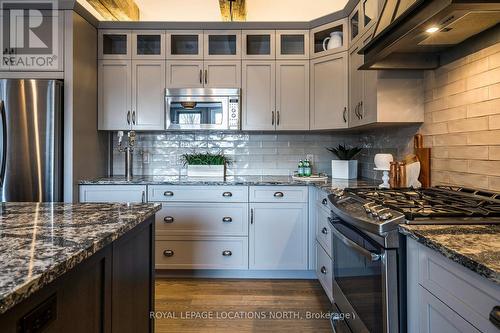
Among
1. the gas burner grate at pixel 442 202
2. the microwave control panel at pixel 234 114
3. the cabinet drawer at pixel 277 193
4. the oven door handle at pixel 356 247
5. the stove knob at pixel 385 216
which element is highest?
the microwave control panel at pixel 234 114

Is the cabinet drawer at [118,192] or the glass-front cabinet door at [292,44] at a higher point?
the glass-front cabinet door at [292,44]

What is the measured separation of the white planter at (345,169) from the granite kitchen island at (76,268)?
2.02 meters

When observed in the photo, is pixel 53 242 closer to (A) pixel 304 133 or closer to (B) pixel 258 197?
(B) pixel 258 197

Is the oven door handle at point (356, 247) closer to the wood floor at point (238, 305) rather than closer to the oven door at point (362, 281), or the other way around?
the oven door at point (362, 281)

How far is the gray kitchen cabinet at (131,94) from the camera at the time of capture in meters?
3.04

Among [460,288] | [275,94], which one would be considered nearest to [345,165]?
[275,94]

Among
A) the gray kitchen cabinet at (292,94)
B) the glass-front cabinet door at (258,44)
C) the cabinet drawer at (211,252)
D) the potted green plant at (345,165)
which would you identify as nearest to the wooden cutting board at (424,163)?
the potted green plant at (345,165)

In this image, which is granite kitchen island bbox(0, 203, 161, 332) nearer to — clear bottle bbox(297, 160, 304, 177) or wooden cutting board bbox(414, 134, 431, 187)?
wooden cutting board bbox(414, 134, 431, 187)

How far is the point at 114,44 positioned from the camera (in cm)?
309

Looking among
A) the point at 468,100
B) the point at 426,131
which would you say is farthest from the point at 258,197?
the point at 468,100

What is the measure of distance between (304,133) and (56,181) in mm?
2367

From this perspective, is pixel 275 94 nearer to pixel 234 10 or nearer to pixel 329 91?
pixel 329 91

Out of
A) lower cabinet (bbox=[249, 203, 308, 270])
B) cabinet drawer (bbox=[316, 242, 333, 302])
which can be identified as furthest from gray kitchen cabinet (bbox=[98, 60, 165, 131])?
cabinet drawer (bbox=[316, 242, 333, 302])

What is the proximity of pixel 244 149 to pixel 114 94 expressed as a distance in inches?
55.3
